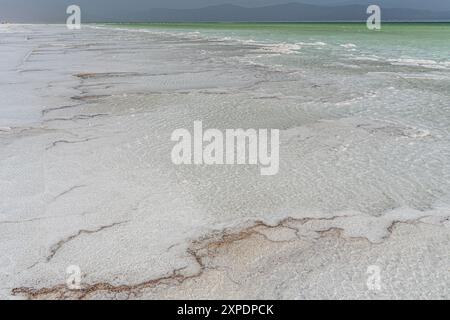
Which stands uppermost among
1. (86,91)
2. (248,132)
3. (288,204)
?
(86,91)

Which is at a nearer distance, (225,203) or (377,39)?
(225,203)

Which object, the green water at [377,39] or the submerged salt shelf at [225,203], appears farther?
the green water at [377,39]

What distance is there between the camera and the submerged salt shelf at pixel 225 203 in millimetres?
2420

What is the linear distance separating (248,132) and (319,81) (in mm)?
4324

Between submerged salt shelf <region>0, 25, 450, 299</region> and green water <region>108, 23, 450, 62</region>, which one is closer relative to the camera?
submerged salt shelf <region>0, 25, 450, 299</region>

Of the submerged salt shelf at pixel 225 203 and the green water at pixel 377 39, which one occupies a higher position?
the green water at pixel 377 39

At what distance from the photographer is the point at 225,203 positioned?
3336 millimetres

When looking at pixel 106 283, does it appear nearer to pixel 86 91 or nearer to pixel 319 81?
pixel 86 91

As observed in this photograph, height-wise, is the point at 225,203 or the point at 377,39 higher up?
the point at 377,39

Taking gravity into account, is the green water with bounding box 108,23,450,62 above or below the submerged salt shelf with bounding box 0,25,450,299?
above

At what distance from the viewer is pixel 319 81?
8.90 metres

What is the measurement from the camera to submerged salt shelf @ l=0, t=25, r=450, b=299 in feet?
7.94

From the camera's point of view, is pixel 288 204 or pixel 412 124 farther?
pixel 412 124
